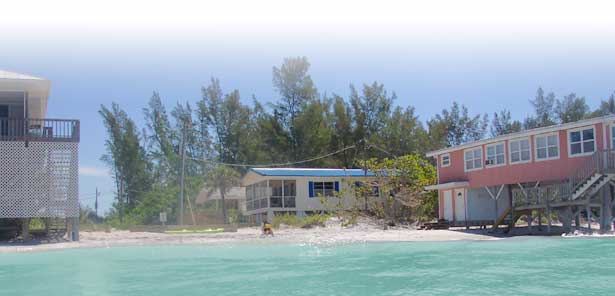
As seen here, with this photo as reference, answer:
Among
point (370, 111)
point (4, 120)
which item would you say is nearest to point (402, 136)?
point (370, 111)

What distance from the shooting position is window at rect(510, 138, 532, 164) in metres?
31.6

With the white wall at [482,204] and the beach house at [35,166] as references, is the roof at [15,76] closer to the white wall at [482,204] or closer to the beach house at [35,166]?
the beach house at [35,166]

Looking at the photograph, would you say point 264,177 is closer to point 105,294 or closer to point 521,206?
point 521,206

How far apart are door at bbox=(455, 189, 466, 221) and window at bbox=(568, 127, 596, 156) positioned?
7.27 m

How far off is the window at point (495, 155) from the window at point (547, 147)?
213 centimetres

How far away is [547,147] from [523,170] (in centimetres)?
168

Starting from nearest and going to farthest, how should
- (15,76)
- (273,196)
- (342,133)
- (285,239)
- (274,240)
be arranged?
(15,76) → (274,240) → (285,239) → (273,196) → (342,133)

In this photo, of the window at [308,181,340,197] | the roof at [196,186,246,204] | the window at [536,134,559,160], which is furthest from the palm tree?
the window at [536,134,559,160]

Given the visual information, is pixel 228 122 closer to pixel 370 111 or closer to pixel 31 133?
pixel 370 111

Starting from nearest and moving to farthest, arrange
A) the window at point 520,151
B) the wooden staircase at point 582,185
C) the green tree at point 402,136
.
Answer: the wooden staircase at point 582,185 < the window at point 520,151 < the green tree at point 402,136

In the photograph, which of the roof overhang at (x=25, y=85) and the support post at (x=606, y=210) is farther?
the support post at (x=606, y=210)

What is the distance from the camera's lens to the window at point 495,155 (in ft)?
108

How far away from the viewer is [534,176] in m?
31.1

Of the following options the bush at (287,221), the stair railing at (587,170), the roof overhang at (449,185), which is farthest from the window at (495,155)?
the bush at (287,221)
